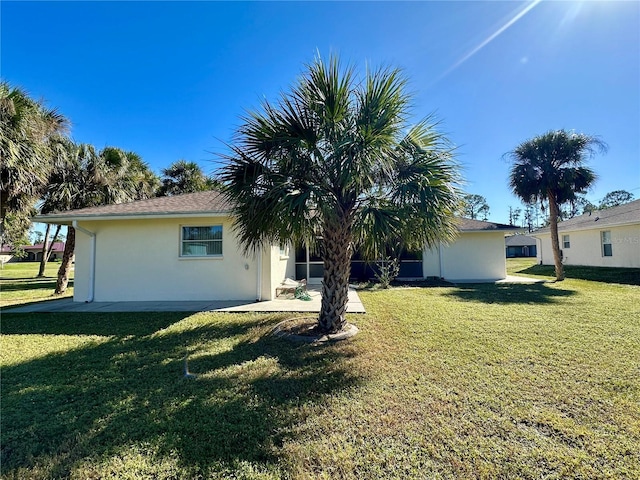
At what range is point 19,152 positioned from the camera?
7809 millimetres

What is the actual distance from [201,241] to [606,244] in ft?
79.5

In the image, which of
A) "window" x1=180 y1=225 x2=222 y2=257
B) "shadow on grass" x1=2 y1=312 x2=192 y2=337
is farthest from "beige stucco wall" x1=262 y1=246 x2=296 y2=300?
"shadow on grass" x1=2 y1=312 x2=192 y2=337

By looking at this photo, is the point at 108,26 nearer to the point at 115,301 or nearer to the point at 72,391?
the point at 115,301

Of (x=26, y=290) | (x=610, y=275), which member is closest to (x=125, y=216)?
(x=26, y=290)

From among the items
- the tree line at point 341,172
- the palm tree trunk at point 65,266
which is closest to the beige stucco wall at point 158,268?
the palm tree trunk at point 65,266

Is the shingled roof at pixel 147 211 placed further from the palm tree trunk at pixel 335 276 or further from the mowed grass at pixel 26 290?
the palm tree trunk at pixel 335 276

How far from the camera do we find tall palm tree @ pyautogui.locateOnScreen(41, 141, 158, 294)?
11.8 metres

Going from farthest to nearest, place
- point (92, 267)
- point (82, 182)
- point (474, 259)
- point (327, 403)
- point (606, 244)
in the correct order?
point (606, 244), point (474, 259), point (82, 182), point (92, 267), point (327, 403)

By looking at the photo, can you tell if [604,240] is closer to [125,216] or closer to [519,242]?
[125,216]

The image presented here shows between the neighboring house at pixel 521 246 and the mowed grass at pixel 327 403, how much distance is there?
48.8m

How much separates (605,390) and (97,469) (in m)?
5.37

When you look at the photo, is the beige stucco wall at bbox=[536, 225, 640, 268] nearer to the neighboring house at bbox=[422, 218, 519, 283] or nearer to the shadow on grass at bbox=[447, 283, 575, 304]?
the neighboring house at bbox=[422, 218, 519, 283]

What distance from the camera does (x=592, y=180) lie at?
44.2 feet

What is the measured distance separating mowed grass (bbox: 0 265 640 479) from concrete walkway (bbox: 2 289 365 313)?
1.82m
